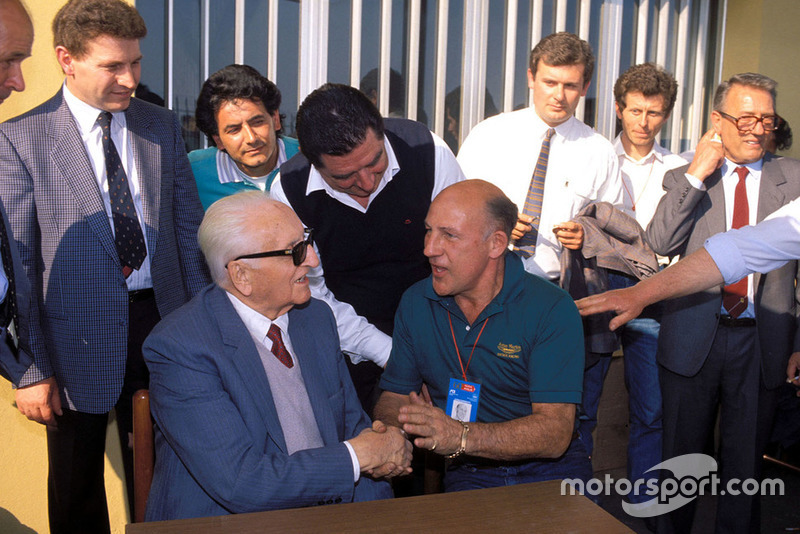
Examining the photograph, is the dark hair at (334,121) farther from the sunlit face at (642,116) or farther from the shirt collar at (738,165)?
the sunlit face at (642,116)

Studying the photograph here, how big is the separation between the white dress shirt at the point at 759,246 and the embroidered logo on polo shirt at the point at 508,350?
0.80 metres

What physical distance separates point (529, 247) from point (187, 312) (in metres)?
1.70

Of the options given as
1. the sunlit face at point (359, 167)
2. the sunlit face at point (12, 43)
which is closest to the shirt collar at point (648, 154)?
the sunlit face at point (359, 167)

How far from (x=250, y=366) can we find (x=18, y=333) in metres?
0.84

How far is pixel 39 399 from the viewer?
2324 millimetres

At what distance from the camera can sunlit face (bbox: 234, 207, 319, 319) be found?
2.03 meters

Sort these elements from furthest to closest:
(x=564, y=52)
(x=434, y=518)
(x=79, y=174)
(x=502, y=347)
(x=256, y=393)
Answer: (x=564, y=52)
(x=79, y=174)
(x=502, y=347)
(x=256, y=393)
(x=434, y=518)

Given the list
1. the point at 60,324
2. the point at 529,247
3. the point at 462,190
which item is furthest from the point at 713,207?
the point at 60,324

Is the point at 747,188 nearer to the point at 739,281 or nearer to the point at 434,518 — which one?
the point at 739,281

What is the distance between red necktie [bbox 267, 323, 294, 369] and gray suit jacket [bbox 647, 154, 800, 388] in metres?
1.78

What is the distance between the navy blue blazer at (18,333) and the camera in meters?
2.11

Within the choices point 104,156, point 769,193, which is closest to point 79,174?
point 104,156

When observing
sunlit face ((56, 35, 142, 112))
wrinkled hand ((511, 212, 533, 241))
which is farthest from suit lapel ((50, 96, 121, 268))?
wrinkled hand ((511, 212, 533, 241))

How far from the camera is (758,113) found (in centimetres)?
298
